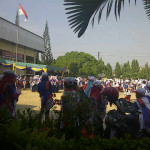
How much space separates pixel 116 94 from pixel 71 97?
875 mm

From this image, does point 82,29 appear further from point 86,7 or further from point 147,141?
point 147,141

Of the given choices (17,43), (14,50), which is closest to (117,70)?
(14,50)

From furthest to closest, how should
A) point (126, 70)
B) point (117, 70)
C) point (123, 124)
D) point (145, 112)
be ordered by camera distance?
point (117, 70), point (126, 70), point (145, 112), point (123, 124)

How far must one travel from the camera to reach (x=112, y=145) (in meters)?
2.14

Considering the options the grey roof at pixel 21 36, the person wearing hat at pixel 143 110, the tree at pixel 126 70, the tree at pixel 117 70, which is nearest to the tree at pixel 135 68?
the tree at pixel 126 70

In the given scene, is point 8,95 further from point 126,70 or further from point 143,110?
point 126,70

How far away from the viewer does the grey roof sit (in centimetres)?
2683

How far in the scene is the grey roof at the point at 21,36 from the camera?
88.0 ft

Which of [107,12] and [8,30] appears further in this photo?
[8,30]

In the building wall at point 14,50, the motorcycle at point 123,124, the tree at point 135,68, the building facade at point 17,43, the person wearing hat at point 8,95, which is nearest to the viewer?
the motorcycle at point 123,124

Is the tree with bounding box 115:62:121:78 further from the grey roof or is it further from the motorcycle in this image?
the motorcycle

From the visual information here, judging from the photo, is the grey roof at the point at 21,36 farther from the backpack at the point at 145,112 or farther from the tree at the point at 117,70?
the tree at the point at 117,70

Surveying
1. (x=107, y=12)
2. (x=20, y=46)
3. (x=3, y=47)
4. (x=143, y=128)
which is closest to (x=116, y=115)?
(x=143, y=128)

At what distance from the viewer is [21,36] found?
102 ft
